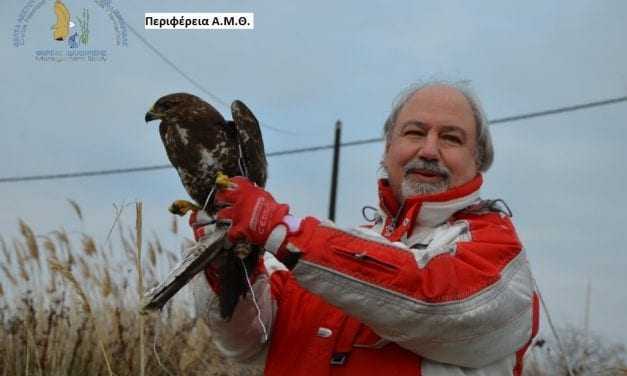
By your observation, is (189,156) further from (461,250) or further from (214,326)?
(461,250)

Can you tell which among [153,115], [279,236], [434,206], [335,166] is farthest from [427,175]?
[335,166]

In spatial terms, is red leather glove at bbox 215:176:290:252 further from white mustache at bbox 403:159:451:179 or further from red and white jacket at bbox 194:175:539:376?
white mustache at bbox 403:159:451:179

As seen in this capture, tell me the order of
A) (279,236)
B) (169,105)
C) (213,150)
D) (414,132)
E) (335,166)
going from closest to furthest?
(279,236)
(213,150)
(169,105)
(414,132)
(335,166)

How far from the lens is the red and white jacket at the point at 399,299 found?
1.93 metres

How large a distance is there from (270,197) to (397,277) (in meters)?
0.35

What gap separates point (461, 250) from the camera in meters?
2.05

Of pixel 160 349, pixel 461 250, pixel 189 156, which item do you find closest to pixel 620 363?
pixel 160 349

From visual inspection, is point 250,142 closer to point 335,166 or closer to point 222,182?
point 222,182

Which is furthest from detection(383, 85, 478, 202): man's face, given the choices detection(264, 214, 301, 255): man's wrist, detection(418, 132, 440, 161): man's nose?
detection(264, 214, 301, 255): man's wrist

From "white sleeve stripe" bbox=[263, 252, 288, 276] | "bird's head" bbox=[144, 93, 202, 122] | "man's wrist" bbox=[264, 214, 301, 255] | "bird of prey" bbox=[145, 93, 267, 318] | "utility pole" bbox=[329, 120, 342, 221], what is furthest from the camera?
"utility pole" bbox=[329, 120, 342, 221]

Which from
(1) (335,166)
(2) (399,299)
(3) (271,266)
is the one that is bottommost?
(1) (335,166)

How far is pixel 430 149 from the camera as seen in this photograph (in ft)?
7.82

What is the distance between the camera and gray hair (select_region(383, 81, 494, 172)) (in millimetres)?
2533

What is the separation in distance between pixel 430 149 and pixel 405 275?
56 centimetres
